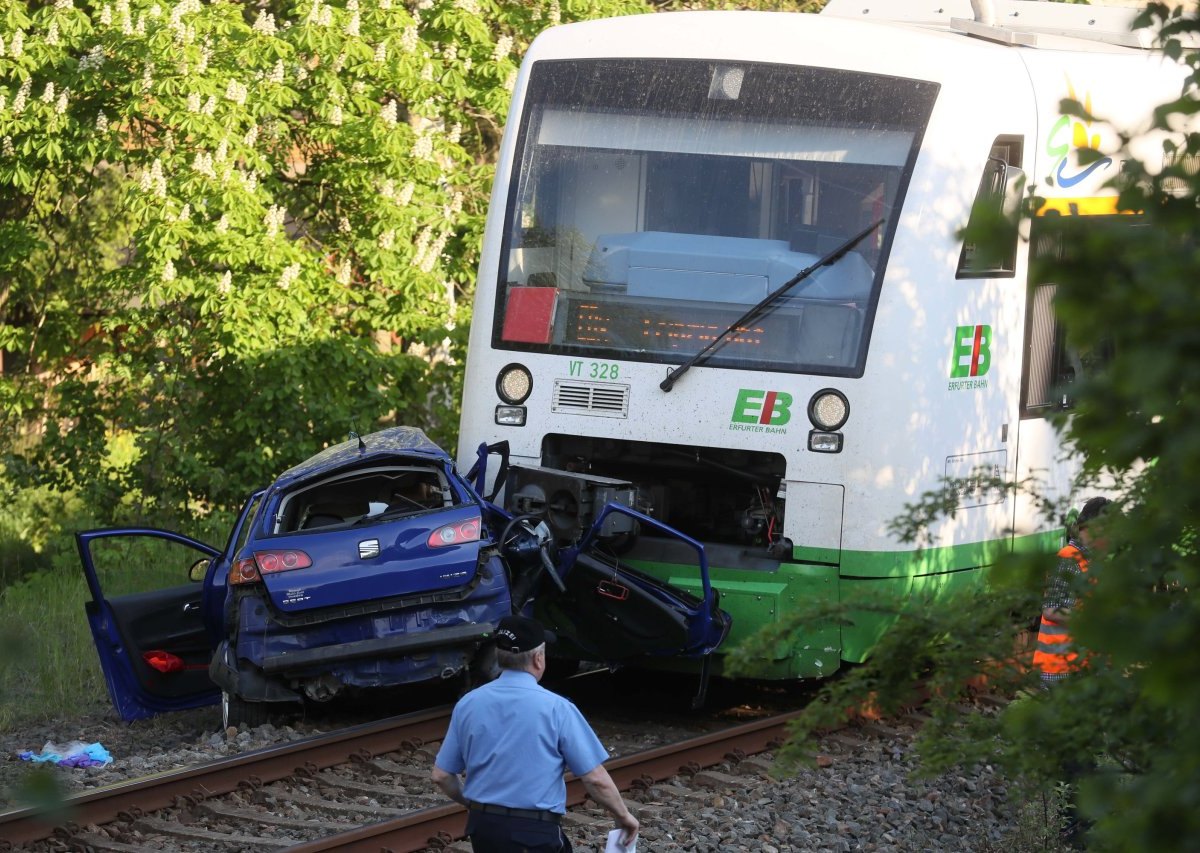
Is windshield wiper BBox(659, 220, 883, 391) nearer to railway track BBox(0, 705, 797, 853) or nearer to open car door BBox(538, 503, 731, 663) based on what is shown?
open car door BBox(538, 503, 731, 663)

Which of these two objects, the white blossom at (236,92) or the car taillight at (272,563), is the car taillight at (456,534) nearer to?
the car taillight at (272,563)

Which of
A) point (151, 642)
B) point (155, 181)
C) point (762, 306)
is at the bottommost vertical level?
point (151, 642)

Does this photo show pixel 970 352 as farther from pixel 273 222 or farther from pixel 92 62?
pixel 92 62

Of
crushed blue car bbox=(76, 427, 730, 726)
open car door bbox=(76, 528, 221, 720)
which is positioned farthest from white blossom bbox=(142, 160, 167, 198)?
crushed blue car bbox=(76, 427, 730, 726)

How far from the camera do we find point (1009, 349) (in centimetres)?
916

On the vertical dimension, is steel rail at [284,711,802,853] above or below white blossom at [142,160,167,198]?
below

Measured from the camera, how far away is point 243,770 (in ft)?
24.8

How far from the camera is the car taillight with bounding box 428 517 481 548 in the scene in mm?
8133

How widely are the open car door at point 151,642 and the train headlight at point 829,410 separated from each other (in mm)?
3413

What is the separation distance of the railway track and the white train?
3.17ft

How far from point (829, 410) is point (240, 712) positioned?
3.46m

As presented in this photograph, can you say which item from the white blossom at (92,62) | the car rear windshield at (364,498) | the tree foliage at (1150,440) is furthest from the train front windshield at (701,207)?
the tree foliage at (1150,440)

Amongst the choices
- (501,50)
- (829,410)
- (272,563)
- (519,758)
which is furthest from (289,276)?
(519,758)

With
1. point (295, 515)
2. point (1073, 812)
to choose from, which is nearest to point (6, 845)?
point (295, 515)
